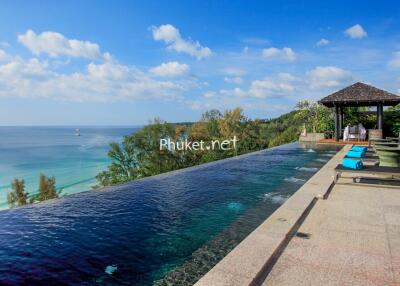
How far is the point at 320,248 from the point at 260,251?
2.54 feet

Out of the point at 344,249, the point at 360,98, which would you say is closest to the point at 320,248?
the point at 344,249

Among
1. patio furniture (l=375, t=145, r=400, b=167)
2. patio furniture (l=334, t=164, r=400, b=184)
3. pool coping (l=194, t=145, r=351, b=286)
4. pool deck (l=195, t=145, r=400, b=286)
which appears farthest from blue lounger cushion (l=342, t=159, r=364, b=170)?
pool coping (l=194, t=145, r=351, b=286)

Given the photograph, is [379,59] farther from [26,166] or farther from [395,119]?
[26,166]

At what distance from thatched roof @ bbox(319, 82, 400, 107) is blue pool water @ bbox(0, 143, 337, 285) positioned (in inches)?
430

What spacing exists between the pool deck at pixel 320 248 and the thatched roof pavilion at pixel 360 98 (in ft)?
44.3

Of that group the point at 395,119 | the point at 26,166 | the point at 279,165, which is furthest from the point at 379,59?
the point at 26,166

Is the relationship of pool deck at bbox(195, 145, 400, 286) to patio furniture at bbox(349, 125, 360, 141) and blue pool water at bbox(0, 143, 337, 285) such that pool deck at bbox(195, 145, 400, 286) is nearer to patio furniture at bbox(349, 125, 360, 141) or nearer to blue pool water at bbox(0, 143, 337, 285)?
blue pool water at bbox(0, 143, 337, 285)

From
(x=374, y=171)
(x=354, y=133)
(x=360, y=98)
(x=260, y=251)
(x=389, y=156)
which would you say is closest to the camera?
(x=260, y=251)

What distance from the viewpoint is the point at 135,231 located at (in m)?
5.37

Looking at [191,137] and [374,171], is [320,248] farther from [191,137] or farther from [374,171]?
[191,137]

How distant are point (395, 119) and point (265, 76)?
46.9ft

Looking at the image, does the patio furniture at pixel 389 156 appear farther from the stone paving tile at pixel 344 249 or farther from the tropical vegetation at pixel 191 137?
the tropical vegetation at pixel 191 137

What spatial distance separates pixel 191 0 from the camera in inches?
684

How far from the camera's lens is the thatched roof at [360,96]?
1739cm
